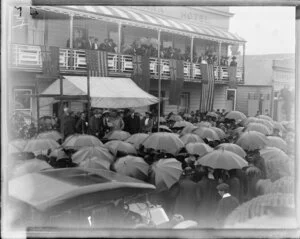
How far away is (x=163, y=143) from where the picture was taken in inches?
289

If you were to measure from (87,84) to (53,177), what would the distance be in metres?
1.59

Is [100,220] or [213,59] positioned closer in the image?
[100,220]

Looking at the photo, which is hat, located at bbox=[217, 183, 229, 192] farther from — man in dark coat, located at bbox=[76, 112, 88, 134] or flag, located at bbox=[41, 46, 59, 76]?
flag, located at bbox=[41, 46, 59, 76]

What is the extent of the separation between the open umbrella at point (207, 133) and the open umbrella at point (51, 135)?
239 cm

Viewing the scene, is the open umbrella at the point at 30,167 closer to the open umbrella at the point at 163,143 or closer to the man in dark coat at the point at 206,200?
the open umbrella at the point at 163,143

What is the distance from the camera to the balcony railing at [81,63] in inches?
249

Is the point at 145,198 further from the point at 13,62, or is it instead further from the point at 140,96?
the point at 13,62

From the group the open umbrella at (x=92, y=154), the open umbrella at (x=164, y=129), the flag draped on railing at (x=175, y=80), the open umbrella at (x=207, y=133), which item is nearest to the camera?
the open umbrella at (x=92, y=154)

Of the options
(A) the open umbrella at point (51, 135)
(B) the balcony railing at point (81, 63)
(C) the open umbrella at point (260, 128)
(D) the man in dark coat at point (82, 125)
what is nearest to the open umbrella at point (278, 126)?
(C) the open umbrella at point (260, 128)

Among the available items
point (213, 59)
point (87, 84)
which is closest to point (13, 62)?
point (87, 84)

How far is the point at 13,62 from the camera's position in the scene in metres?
6.21

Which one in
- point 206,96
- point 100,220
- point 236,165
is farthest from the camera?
point 206,96

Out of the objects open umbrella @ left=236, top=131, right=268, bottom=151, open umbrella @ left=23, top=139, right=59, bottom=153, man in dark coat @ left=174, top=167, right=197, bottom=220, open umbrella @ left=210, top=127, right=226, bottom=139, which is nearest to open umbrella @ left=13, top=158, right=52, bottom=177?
open umbrella @ left=23, top=139, right=59, bottom=153

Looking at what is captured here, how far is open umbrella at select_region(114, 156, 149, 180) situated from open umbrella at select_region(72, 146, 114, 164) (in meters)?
0.19
